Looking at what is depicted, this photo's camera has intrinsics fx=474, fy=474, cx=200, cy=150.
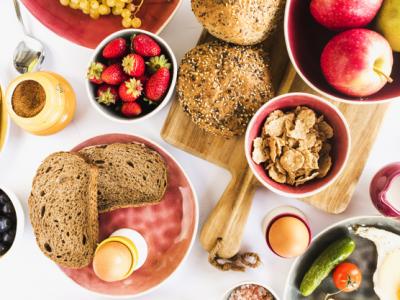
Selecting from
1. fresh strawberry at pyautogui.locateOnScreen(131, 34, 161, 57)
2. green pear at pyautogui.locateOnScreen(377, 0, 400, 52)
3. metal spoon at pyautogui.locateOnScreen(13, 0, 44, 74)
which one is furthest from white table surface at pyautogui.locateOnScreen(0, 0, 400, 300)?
green pear at pyautogui.locateOnScreen(377, 0, 400, 52)

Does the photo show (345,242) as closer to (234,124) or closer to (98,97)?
(234,124)

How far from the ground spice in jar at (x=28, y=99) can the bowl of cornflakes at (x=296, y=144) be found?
1.54 feet

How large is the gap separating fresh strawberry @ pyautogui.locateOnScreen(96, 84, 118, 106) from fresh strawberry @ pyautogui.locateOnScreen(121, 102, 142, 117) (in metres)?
0.03

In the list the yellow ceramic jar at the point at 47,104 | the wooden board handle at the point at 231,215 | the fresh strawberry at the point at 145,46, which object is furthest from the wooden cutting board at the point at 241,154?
the yellow ceramic jar at the point at 47,104

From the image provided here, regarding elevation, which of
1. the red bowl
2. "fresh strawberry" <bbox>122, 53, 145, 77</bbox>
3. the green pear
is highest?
the green pear

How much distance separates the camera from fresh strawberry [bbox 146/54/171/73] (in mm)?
976

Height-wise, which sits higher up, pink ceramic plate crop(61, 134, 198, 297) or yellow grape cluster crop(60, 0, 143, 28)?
yellow grape cluster crop(60, 0, 143, 28)

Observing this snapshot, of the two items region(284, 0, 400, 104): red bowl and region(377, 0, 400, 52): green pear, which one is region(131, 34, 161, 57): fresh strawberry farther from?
region(377, 0, 400, 52): green pear

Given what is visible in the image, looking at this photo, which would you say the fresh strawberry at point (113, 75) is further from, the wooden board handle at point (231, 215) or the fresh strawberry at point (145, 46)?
the wooden board handle at point (231, 215)

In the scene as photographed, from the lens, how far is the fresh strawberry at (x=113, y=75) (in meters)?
0.98

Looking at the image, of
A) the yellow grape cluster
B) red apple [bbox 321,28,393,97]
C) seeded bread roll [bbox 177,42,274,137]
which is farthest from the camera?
the yellow grape cluster

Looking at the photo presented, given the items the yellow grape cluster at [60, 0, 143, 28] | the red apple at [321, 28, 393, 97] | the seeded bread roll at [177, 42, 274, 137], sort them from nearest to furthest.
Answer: the red apple at [321, 28, 393, 97] < the seeded bread roll at [177, 42, 274, 137] < the yellow grape cluster at [60, 0, 143, 28]

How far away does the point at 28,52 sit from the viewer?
112 cm

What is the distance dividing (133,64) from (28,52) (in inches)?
12.7
